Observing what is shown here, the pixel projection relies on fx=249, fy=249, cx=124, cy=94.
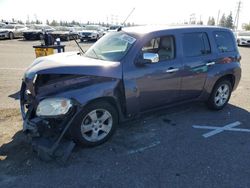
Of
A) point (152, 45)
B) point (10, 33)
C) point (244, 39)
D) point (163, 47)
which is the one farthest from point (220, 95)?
point (10, 33)

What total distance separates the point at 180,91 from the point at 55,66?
7.78 ft

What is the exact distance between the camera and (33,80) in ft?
12.1

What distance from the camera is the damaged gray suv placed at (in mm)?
3518

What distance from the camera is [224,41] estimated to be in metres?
5.44

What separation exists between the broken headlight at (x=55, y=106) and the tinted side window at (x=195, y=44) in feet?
8.01

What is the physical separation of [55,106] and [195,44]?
297 cm

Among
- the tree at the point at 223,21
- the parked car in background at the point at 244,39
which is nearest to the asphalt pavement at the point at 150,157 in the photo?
the parked car in background at the point at 244,39

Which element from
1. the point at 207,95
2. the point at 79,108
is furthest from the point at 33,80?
the point at 207,95

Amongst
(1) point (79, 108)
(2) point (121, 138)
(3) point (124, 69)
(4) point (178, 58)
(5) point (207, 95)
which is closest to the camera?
(1) point (79, 108)

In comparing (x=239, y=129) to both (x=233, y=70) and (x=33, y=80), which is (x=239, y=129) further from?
(x=33, y=80)

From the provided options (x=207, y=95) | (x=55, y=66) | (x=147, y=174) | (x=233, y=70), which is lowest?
(x=147, y=174)

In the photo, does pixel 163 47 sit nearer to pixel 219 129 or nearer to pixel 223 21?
pixel 219 129

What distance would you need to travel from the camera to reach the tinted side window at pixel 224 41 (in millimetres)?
5287

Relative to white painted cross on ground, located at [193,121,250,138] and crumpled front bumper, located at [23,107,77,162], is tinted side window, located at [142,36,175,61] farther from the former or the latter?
crumpled front bumper, located at [23,107,77,162]
